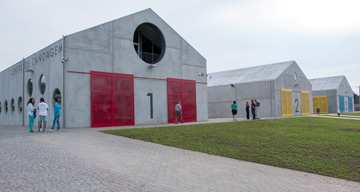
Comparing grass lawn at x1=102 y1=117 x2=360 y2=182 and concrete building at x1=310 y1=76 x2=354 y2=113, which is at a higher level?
concrete building at x1=310 y1=76 x2=354 y2=113

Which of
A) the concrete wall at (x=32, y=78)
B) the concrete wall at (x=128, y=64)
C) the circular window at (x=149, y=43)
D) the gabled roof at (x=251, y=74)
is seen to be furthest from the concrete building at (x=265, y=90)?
the concrete wall at (x=32, y=78)

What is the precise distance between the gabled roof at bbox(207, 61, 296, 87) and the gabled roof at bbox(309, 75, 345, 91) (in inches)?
642

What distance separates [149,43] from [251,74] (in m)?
15.6

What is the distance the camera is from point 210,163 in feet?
24.6

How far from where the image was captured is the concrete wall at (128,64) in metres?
15.7

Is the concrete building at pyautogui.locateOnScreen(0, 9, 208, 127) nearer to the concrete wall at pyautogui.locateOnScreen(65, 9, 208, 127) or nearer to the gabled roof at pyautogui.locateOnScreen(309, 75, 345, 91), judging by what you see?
the concrete wall at pyautogui.locateOnScreen(65, 9, 208, 127)

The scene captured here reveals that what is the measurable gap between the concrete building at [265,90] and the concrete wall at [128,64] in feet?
32.3

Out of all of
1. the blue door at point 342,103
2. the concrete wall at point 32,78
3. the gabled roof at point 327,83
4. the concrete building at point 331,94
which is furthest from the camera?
the gabled roof at point 327,83

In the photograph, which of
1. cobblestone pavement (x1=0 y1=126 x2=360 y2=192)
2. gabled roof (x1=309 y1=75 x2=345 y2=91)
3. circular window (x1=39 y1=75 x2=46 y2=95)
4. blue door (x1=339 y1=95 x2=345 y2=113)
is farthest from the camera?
gabled roof (x1=309 y1=75 x2=345 y2=91)

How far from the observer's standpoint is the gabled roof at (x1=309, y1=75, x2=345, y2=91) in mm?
45531

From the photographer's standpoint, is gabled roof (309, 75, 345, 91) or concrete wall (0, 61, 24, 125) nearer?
concrete wall (0, 61, 24, 125)

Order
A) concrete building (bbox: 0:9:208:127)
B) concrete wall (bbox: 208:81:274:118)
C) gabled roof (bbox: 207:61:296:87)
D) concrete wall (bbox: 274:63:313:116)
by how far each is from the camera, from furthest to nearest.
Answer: gabled roof (bbox: 207:61:296:87), concrete wall (bbox: 274:63:313:116), concrete wall (bbox: 208:81:274:118), concrete building (bbox: 0:9:208:127)

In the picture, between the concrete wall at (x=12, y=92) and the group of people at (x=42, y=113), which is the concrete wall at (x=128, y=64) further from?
the concrete wall at (x=12, y=92)

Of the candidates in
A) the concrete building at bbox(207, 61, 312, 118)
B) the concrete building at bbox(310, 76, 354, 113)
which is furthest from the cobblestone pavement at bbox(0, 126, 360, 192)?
the concrete building at bbox(310, 76, 354, 113)
